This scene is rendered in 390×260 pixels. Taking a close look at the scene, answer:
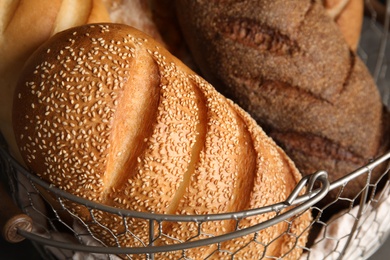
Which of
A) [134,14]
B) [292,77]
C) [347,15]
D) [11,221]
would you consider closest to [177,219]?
[11,221]

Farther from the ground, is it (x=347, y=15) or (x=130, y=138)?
(x=347, y=15)

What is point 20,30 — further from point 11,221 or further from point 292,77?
point 292,77

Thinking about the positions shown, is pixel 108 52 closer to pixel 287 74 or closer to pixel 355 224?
pixel 287 74

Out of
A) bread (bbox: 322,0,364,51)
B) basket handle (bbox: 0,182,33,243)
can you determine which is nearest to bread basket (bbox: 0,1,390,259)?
basket handle (bbox: 0,182,33,243)

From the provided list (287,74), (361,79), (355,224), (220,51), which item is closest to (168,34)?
(220,51)

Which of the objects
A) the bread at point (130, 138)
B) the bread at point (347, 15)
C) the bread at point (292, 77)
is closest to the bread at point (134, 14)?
the bread at point (292, 77)

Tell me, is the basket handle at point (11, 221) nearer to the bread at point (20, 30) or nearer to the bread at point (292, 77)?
the bread at point (20, 30)
